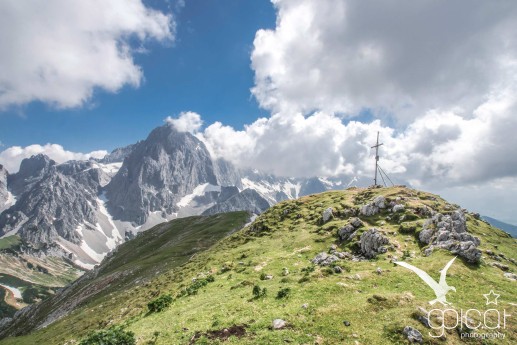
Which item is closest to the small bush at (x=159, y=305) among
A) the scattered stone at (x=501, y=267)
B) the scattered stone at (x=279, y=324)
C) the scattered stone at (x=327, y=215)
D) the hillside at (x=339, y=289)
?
the hillside at (x=339, y=289)

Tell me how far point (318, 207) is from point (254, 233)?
61.5 ft

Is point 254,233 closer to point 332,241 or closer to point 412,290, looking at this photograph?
point 332,241

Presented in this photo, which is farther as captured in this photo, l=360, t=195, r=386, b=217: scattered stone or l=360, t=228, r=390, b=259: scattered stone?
l=360, t=195, r=386, b=217: scattered stone

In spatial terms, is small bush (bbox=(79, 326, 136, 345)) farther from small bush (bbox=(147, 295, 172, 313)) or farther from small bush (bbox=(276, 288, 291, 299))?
small bush (bbox=(276, 288, 291, 299))

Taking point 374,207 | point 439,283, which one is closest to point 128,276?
point 374,207

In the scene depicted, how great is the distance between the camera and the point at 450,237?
141 feet

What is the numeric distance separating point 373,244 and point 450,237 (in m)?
9.79

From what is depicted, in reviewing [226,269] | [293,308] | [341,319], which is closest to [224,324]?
[293,308]

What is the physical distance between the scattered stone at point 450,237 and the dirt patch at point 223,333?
2712 centimetres

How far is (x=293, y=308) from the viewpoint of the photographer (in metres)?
28.1

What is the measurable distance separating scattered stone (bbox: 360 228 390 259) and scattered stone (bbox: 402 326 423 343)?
73.7ft

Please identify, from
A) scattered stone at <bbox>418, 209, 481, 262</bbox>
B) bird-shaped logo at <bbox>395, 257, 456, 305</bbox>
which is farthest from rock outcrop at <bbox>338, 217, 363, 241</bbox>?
bird-shaped logo at <bbox>395, 257, 456, 305</bbox>

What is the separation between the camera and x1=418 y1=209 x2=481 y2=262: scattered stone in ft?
121

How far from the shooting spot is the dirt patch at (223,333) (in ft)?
82.1
